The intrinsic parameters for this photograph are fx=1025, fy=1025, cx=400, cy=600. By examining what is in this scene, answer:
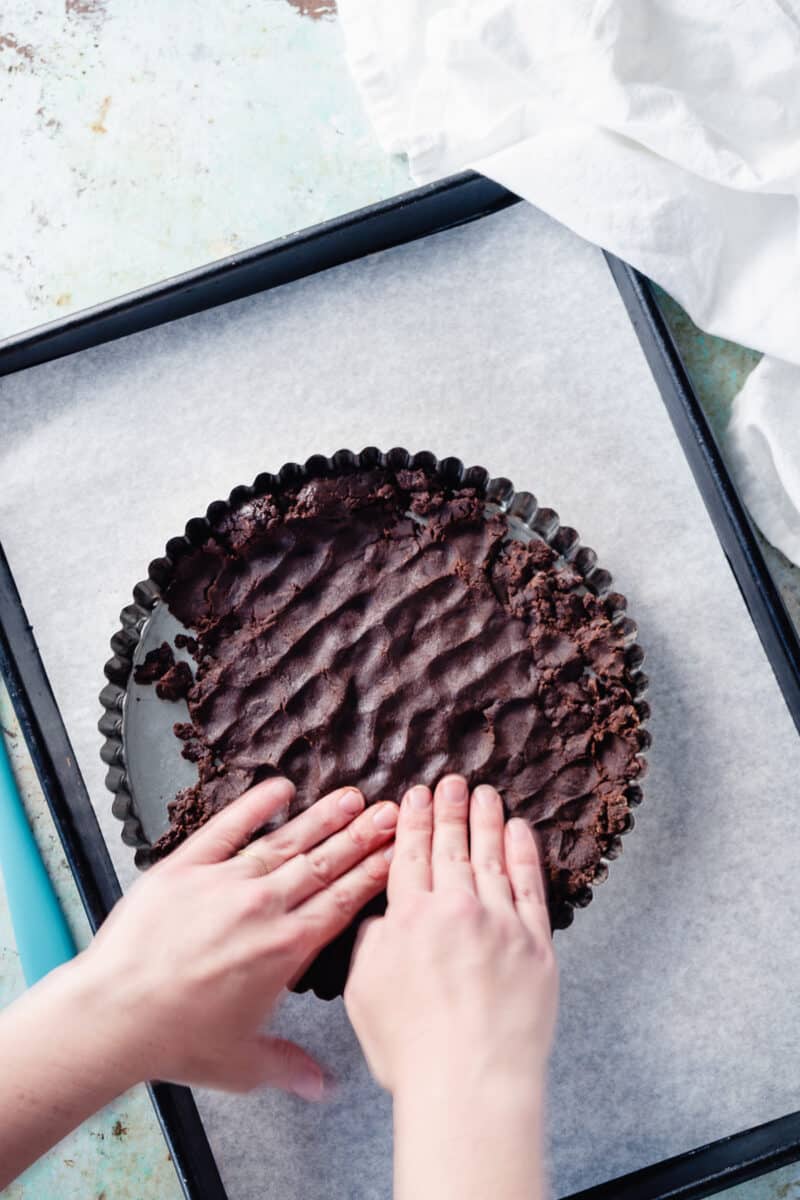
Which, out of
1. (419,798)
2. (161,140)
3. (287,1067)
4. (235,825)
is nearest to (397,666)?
(419,798)

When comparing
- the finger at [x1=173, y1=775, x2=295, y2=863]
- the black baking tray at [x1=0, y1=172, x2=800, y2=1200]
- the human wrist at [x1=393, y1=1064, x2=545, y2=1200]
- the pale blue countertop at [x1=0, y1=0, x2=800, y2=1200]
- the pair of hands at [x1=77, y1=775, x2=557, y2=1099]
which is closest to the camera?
the human wrist at [x1=393, y1=1064, x2=545, y2=1200]

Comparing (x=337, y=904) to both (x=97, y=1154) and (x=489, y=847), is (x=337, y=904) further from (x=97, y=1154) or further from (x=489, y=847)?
(x=97, y=1154)

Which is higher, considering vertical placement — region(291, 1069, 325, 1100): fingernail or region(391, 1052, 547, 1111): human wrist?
region(391, 1052, 547, 1111): human wrist

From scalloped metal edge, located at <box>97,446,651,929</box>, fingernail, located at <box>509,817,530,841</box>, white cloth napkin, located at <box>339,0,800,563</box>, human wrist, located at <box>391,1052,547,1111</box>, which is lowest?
human wrist, located at <box>391,1052,547,1111</box>

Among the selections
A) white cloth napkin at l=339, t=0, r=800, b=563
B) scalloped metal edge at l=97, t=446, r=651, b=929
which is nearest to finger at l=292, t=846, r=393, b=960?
scalloped metal edge at l=97, t=446, r=651, b=929

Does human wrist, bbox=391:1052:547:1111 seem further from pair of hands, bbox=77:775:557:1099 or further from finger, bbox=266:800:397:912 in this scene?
finger, bbox=266:800:397:912

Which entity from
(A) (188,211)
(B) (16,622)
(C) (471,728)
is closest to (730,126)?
(A) (188,211)

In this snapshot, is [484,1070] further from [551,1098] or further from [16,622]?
[16,622]

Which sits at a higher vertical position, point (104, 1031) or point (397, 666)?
point (397, 666)

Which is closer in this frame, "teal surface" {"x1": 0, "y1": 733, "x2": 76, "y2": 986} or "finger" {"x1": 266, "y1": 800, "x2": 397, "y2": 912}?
"finger" {"x1": 266, "y1": 800, "x2": 397, "y2": 912}
